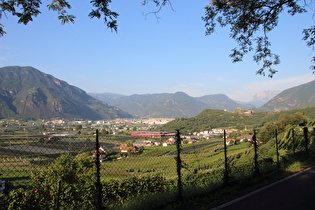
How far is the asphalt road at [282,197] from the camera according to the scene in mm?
4465

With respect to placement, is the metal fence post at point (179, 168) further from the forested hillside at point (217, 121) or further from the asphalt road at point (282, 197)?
the forested hillside at point (217, 121)

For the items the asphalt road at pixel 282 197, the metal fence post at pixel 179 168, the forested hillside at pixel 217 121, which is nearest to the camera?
the asphalt road at pixel 282 197

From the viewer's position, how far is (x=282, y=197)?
4.97 meters

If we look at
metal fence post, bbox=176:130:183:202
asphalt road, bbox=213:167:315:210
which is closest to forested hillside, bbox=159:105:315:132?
asphalt road, bbox=213:167:315:210

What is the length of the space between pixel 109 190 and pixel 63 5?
8.76 m

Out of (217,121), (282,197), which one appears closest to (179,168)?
(282,197)

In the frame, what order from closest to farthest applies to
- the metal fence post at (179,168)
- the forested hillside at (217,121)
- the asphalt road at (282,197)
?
1. the asphalt road at (282,197)
2. the metal fence post at (179,168)
3. the forested hillside at (217,121)

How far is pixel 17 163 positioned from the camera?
4.88m

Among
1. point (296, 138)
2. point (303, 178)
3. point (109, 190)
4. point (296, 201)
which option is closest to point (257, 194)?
point (296, 201)

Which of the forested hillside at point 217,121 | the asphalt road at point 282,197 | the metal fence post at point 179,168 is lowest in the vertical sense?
the forested hillside at point 217,121

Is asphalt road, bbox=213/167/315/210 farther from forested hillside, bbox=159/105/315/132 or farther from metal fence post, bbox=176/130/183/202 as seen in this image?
forested hillside, bbox=159/105/315/132

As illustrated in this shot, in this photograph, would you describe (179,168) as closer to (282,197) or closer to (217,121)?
(282,197)

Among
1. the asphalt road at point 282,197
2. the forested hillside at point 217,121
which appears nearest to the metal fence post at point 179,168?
the asphalt road at point 282,197

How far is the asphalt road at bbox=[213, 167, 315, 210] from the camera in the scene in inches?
176
